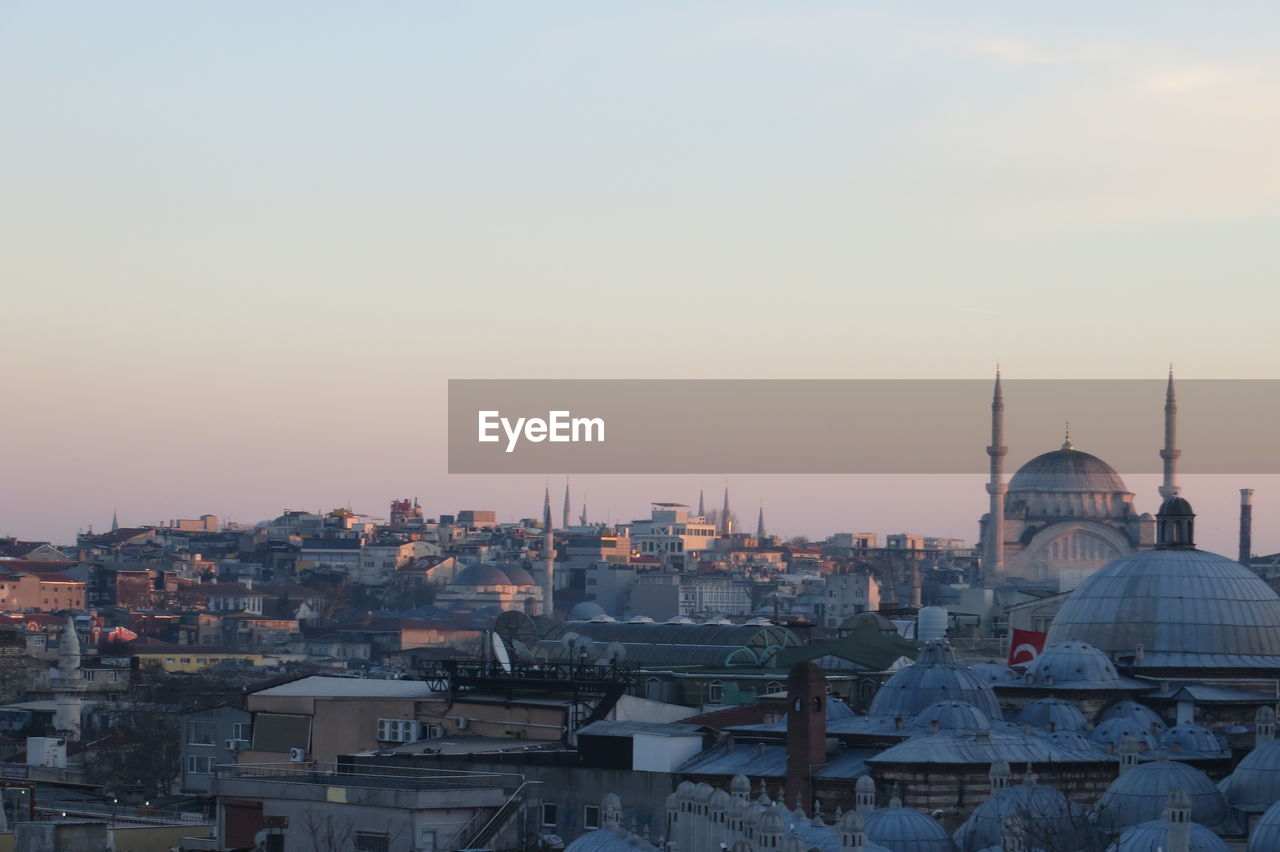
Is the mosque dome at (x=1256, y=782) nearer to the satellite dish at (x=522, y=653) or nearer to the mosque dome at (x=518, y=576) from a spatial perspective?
the satellite dish at (x=522, y=653)

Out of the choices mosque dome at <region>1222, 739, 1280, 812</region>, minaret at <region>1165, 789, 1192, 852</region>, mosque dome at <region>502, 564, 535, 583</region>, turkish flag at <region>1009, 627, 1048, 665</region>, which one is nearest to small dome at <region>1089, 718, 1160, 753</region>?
mosque dome at <region>1222, 739, 1280, 812</region>

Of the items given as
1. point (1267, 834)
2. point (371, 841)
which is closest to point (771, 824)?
point (1267, 834)

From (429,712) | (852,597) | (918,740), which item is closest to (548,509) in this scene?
(852,597)

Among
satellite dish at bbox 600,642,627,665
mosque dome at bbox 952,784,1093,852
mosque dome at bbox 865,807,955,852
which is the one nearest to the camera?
mosque dome at bbox 952,784,1093,852

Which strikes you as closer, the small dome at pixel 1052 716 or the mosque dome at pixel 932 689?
the small dome at pixel 1052 716

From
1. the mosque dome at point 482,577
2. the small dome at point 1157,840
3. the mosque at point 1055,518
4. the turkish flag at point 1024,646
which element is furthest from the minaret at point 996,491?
the small dome at point 1157,840

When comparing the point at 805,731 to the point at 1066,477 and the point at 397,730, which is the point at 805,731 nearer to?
the point at 397,730

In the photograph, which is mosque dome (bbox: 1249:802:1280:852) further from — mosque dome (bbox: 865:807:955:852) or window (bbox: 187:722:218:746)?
window (bbox: 187:722:218:746)
